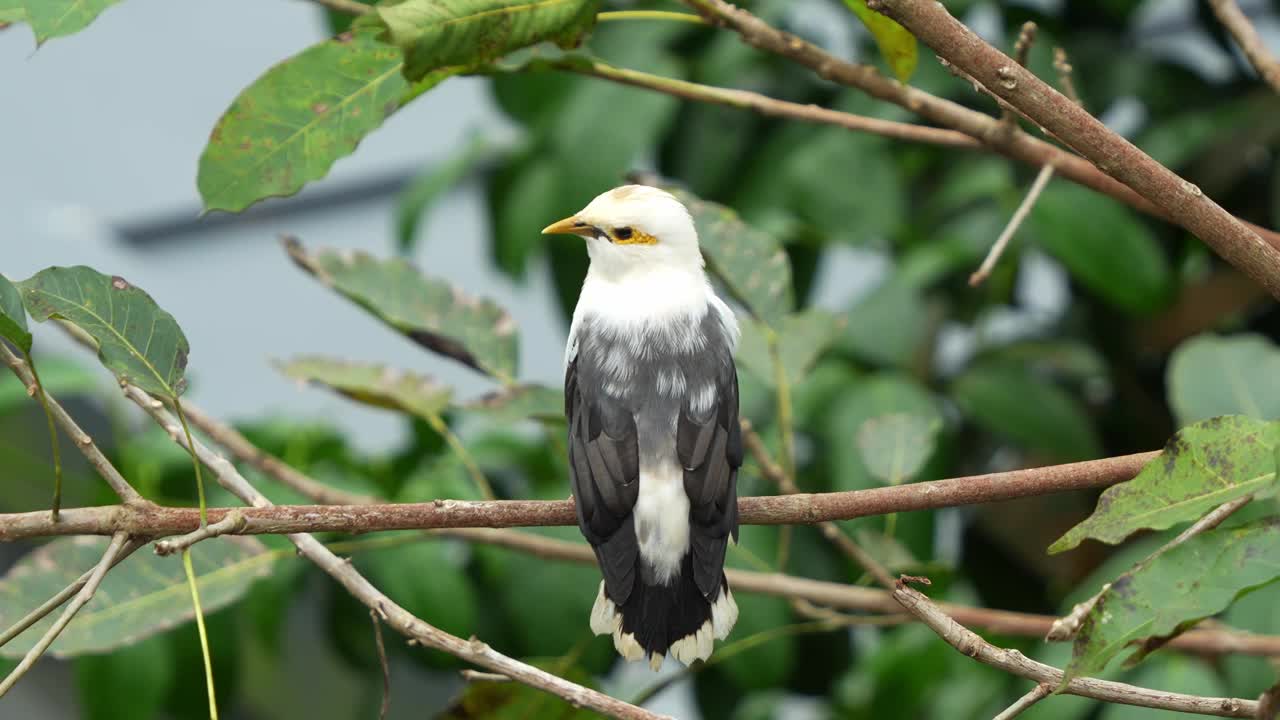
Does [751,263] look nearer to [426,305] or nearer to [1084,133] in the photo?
[426,305]

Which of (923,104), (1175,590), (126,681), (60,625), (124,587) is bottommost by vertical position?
(126,681)

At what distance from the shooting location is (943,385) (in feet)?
5.65

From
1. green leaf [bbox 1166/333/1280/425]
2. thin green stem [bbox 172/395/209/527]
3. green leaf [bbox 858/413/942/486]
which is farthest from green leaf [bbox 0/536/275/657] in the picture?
green leaf [bbox 1166/333/1280/425]

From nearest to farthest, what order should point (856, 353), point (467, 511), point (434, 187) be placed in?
point (467, 511), point (856, 353), point (434, 187)

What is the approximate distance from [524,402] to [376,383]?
0.55 ft

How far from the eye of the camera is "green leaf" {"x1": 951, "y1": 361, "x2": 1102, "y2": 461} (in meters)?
1.55

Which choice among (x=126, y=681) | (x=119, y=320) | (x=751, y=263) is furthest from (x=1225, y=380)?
(x=126, y=681)

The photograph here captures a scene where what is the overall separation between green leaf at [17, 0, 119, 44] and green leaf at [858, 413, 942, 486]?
714mm

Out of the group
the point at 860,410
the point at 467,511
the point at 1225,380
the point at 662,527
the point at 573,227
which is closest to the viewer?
the point at 467,511

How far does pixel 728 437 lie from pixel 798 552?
74 centimetres

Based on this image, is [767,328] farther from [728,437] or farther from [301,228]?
[301,228]

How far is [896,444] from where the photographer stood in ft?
3.80

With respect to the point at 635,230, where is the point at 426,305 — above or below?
below

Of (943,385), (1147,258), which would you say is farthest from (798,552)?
(1147,258)
